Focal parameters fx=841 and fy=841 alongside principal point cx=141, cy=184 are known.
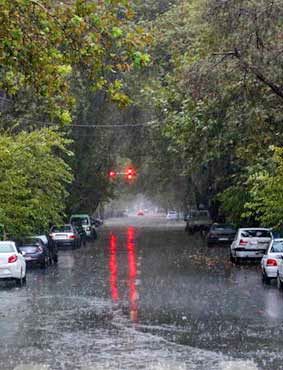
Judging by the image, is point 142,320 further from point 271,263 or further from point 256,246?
point 256,246

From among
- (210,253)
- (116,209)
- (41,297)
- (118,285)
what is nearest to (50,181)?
(210,253)

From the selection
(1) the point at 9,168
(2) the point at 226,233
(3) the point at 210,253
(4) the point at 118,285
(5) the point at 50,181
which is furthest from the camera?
(2) the point at 226,233

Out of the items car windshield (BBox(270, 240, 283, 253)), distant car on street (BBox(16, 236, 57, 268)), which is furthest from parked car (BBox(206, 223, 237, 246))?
car windshield (BBox(270, 240, 283, 253))

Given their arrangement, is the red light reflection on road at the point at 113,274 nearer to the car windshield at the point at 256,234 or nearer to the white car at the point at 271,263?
the white car at the point at 271,263

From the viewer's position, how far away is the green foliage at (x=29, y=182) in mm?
33219

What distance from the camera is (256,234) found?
34656mm

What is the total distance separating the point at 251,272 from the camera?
3081 centimetres

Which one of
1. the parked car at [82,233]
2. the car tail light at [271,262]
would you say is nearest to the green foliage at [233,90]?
the car tail light at [271,262]

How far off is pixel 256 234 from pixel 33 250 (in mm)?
9141

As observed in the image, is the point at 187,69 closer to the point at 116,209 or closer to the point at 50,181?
the point at 50,181

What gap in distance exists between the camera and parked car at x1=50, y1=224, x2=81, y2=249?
4922 centimetres

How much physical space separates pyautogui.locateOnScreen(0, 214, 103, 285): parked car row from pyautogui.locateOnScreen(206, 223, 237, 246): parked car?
320 inches

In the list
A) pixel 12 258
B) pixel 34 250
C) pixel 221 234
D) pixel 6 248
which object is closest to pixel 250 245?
pixel 34 250

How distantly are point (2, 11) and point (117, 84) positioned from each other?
6.04 feet
